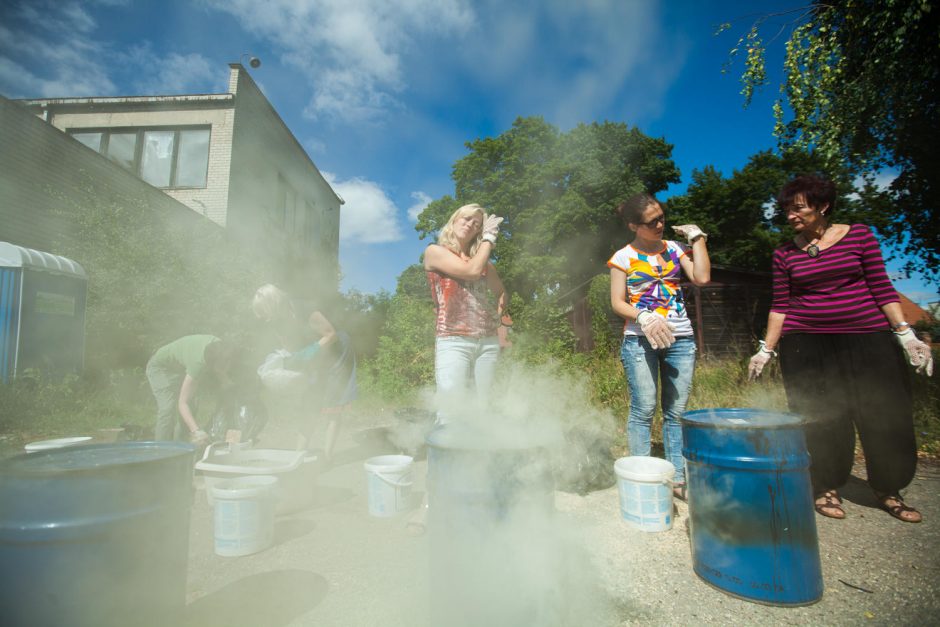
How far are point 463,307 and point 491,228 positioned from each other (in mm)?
516

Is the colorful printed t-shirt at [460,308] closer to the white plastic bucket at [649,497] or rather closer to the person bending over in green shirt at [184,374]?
the white plastic bucket at [649,497]

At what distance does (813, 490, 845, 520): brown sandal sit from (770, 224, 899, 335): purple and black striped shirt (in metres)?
0.99

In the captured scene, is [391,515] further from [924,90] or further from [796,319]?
[924,90]

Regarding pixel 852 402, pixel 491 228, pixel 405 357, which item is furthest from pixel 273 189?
pixel 852 402

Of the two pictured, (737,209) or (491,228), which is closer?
(491,228)

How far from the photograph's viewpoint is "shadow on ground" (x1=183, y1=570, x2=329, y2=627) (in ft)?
5.19

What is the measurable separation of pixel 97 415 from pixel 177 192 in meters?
7.74

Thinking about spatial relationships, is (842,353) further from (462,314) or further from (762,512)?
(462,314)

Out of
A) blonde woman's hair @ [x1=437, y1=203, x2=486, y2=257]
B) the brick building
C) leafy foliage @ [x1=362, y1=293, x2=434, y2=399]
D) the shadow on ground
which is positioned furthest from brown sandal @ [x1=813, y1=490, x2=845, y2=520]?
the brick building

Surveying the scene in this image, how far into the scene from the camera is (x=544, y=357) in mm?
6844

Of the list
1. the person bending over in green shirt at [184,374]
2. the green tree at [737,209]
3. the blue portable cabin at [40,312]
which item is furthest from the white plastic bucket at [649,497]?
the green tree at [737,209]

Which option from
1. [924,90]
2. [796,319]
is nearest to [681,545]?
[796,319]

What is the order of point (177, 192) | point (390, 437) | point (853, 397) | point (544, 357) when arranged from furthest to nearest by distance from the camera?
point (177, 192) < point (544, 357) < point (390, 437) < point (853, 397)

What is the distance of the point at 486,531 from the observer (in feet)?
4.63
